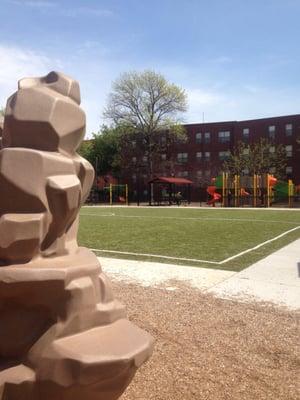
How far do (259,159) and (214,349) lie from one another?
46.6 m

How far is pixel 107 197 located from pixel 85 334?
51.5 metres

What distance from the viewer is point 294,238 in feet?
44.8

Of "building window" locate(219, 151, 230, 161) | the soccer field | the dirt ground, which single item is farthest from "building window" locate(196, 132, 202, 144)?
the dirt ground

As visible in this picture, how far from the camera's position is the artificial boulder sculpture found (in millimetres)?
2436

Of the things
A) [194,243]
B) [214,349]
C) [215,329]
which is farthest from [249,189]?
[214,349]

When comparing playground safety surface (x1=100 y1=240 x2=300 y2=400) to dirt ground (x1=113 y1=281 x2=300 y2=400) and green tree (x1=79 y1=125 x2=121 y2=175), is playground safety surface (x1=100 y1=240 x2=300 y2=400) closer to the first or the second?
dirt ground (x1=113 y1=281 x2=300 y2=400)

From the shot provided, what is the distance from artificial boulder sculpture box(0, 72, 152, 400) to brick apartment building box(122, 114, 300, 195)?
53167mm

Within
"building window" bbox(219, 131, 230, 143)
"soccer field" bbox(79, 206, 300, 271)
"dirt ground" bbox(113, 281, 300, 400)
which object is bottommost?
"dirt ground" bbox(113, 281, 300, 400)

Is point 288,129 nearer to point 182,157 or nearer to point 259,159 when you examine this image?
point 259,159

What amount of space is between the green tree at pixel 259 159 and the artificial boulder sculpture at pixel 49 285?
47.6 meters

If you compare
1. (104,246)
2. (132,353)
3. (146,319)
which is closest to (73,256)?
(132,353)

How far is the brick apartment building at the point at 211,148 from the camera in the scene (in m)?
53.3

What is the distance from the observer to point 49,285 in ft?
8.21

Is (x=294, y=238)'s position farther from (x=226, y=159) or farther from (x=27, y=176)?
(x=226, y=159)
